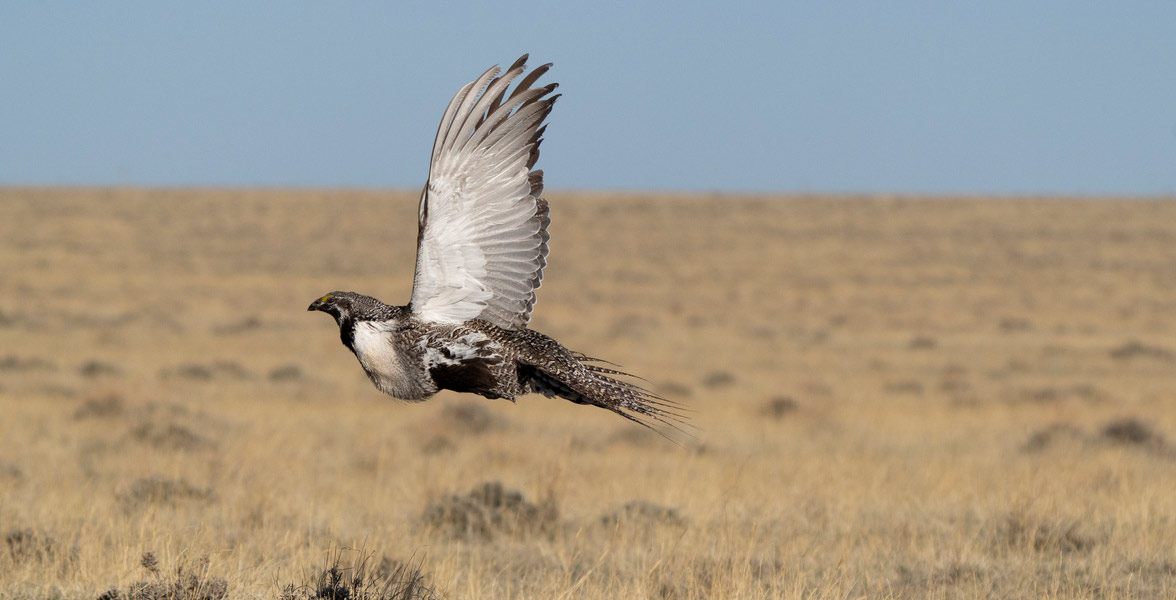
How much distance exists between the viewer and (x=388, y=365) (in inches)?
167

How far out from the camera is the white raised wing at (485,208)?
15.1ft

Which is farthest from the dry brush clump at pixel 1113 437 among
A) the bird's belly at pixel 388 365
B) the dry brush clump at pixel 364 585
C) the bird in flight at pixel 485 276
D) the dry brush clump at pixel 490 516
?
the bird's belly at pixel 388 365

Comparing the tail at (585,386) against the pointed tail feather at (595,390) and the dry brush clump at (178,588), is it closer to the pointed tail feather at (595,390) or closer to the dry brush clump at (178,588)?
the pointed tail feather at (595,390)

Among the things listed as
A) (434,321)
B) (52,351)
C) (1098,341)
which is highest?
(434,321)

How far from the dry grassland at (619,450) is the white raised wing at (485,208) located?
1.45 meters

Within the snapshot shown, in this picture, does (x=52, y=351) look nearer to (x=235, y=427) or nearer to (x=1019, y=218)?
(x=235, y=427)

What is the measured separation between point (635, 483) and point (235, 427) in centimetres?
564

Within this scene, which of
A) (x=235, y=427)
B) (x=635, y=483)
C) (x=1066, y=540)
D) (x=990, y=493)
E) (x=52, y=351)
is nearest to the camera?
(x=1066, y=540)

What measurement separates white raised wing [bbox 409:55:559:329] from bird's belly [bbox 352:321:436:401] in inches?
10.0

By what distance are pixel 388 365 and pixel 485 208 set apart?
2.69 feet

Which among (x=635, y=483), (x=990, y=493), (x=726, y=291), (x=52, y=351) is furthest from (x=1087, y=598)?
(x=726, y=291)

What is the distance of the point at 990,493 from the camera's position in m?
9.42

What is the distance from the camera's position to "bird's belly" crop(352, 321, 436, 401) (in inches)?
167

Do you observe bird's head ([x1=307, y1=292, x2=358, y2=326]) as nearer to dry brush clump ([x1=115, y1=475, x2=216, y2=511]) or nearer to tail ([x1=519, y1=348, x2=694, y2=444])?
tail ([x1=519, y1=348, x2=694, y2=444])
